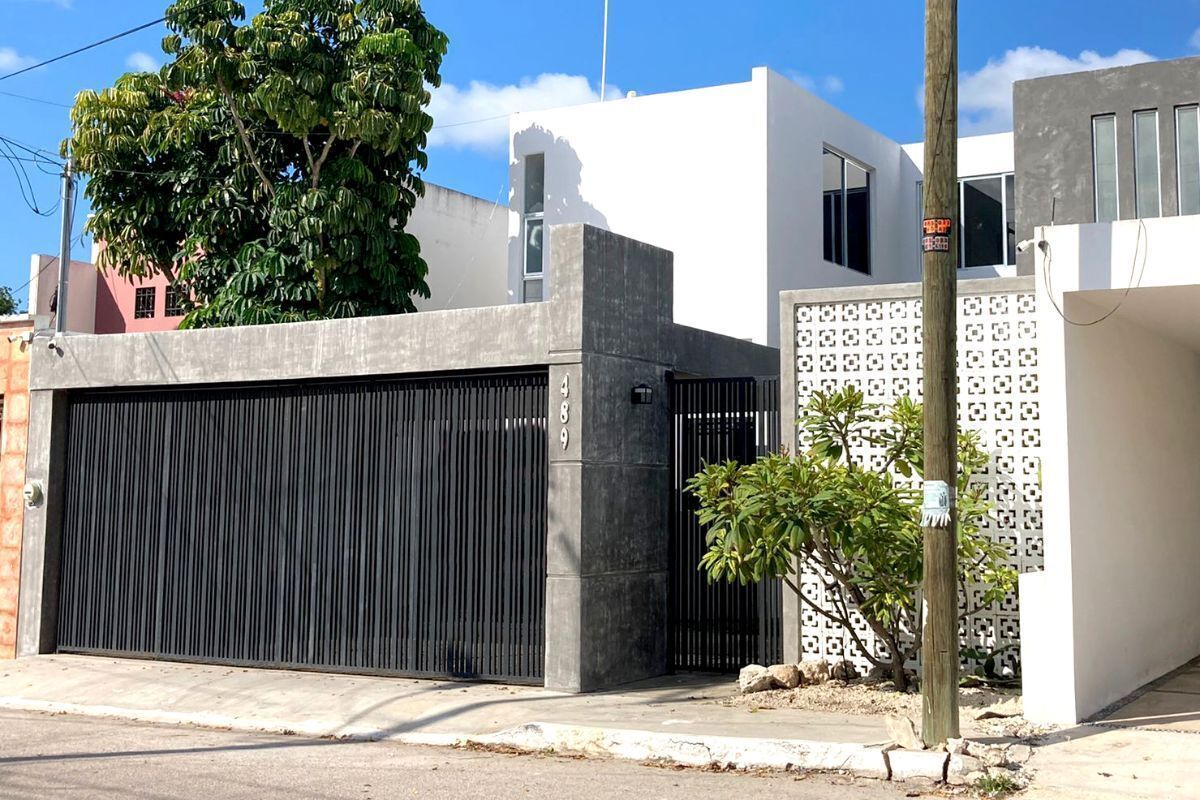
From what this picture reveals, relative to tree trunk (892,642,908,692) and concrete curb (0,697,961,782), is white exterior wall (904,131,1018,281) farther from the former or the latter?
concrete curb (0,697,961,782)

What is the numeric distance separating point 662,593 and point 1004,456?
365 centimetres

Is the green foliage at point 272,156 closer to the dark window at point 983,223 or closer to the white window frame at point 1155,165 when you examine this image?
the dark window at point 983,223

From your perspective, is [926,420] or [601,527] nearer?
[926,420]

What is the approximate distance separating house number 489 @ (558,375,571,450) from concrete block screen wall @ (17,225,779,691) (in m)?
0.01

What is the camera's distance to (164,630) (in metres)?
14.3

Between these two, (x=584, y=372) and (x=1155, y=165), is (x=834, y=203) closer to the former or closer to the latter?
(x=1155, y=165)

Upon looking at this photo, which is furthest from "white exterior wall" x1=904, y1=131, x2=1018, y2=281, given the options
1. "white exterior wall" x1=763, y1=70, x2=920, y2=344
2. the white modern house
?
"white exterior wall" x1=763, y1=70, x2=920, y2=344

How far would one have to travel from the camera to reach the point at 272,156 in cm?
2320

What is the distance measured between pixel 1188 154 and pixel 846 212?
6198 millimetres

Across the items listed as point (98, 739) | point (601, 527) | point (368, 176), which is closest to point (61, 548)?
point (98, 739)

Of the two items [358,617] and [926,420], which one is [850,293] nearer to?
[926,420]

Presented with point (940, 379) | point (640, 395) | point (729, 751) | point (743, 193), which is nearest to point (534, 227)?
point (743, 193)

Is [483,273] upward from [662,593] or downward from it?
upward

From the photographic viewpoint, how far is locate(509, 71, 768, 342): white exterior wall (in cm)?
2061
